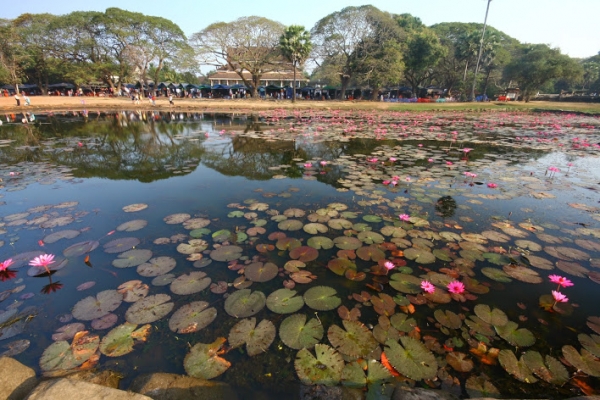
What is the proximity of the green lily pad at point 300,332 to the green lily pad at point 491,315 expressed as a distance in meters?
1.37

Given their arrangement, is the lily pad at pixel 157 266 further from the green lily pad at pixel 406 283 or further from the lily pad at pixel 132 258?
the green lily pad at pixel 406 283

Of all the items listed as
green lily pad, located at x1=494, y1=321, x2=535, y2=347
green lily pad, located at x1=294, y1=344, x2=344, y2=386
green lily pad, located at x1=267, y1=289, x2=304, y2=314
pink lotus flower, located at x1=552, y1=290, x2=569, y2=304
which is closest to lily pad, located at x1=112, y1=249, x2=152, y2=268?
green lily pad, located at x1=267, y1=289, x2=304, y2=314

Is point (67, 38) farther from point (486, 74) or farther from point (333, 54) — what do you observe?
point (486, 74)

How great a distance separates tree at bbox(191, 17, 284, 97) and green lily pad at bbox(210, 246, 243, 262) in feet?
113

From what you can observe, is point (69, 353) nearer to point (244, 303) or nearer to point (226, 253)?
point (244, 303)

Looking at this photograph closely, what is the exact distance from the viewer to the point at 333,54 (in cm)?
3375

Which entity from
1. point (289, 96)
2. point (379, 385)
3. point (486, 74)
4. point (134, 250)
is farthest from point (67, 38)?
point (486, 74)

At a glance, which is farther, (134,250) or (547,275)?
(134,250)

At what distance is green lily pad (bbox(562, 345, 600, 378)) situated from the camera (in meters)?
1.77

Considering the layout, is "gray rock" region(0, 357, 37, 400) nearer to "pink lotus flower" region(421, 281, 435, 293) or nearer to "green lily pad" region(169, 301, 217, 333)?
"green lily pad" region(169, 301, 217, 333)

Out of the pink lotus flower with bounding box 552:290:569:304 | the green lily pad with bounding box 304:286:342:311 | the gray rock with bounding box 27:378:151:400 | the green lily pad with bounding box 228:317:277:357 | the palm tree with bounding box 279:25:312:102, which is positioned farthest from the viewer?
the palm tree with bounding box 279:25:312:102

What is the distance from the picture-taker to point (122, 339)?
199cm

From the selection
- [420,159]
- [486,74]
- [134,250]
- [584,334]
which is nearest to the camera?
[584,334]

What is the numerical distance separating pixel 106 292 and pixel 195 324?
1.01 metres
